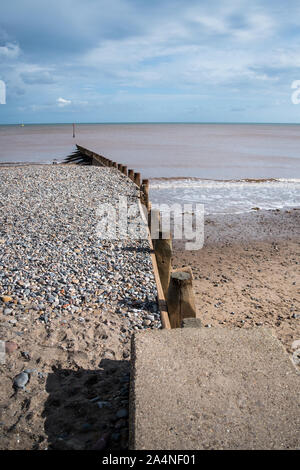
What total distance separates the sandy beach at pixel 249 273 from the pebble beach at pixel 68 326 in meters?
1.32

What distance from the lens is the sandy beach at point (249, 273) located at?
16.9 feet

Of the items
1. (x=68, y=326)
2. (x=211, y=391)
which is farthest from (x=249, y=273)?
(x=211, y=391)

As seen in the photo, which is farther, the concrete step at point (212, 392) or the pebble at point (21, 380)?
the pebble at point (21, 380)

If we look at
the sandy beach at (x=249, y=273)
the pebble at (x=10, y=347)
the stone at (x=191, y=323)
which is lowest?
Result: the sandy beach at (x=249, y=273)

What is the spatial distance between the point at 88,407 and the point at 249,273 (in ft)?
16.1

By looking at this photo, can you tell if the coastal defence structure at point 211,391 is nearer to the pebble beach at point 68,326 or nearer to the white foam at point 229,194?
the pebble beach at point 68,326

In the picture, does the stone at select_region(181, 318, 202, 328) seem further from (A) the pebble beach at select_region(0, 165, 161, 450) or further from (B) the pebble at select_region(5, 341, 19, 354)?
(B) the pebble at select_region(5, 341, 19, 354)

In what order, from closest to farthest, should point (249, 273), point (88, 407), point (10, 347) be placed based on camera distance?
1. point (88, 407)
2. point (10, 347)
3. point (249, 273)

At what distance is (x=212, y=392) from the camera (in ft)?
7.48

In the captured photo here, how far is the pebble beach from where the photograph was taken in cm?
251

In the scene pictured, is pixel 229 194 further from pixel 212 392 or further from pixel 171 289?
pixel 212 392

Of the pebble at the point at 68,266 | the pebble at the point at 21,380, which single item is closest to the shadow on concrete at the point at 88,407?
the pebble at the point at 21,380

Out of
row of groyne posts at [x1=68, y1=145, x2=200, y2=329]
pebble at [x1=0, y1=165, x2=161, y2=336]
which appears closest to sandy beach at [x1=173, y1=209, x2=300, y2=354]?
row of groyne posts at [x1=68, y1=145, x2=200, y2=329]

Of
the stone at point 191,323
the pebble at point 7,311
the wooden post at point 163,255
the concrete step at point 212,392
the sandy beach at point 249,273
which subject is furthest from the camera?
the wooden post at point 163,255
